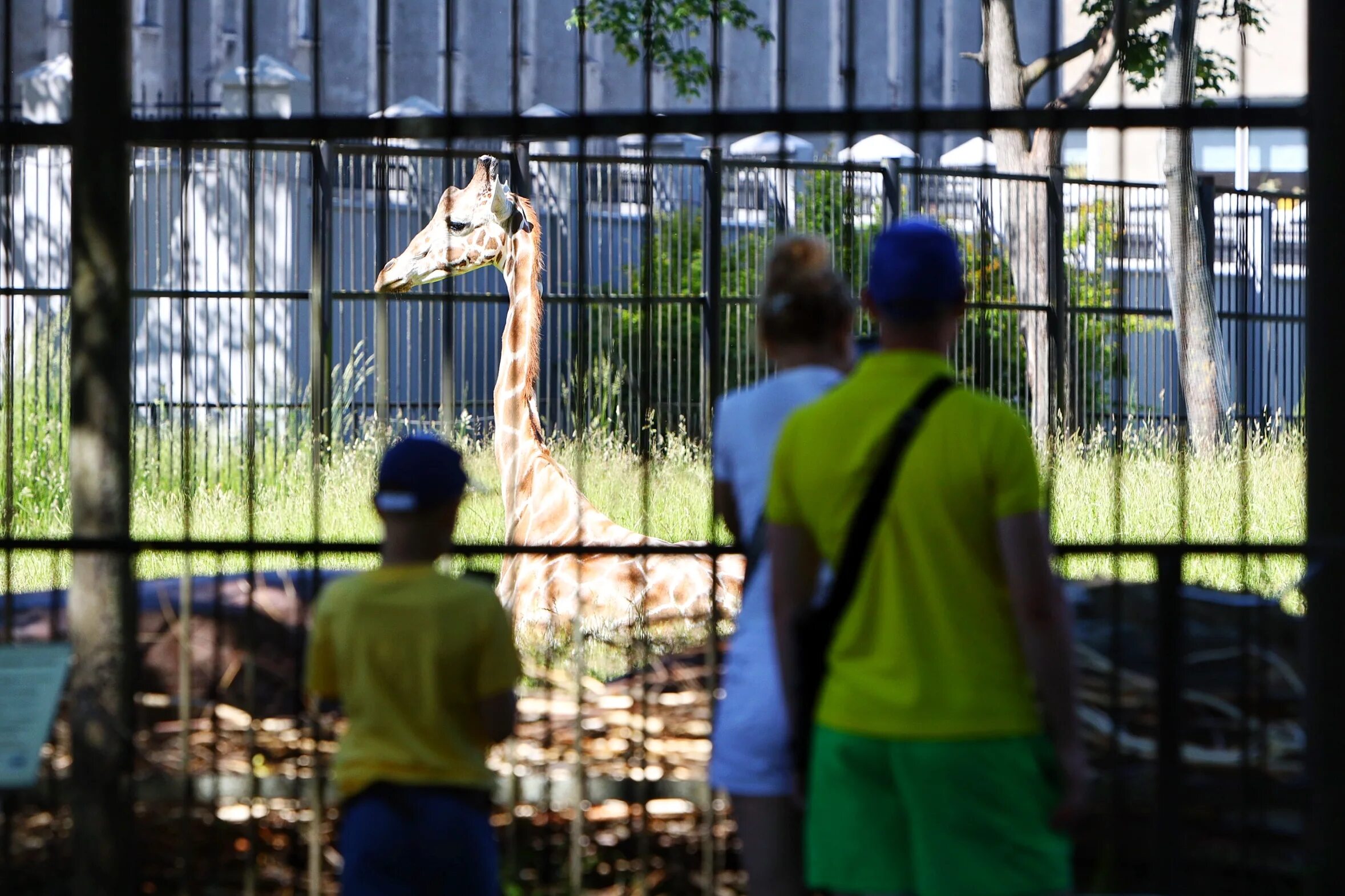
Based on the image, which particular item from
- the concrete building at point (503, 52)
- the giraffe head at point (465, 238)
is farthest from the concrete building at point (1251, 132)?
the giraffe head at point (465, 238)

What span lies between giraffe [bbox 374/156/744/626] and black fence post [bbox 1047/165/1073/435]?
1844mm

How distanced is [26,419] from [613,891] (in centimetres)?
897

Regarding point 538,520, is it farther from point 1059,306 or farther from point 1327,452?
point 1059,306

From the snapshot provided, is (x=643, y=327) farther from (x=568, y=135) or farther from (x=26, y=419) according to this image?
(x=26, y=419)

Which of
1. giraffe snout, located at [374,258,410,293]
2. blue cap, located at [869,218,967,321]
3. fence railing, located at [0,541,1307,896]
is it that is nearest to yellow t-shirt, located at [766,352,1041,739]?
blue cap, located at [869,218,967,321]

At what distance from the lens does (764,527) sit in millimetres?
2627

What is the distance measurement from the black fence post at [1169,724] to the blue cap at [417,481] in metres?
1.38

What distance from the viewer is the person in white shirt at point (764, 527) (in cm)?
259

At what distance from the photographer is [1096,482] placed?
1072 centimetres

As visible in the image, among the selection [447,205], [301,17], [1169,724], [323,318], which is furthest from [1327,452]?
[301,17]

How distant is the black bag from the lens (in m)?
2.26

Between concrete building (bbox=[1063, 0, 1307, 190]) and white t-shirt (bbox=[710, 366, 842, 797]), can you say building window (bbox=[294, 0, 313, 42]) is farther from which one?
white t-shirt (bbox=[710, 366, 842, 797])

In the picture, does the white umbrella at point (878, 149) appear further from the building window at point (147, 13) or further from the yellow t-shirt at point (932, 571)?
the yellow t-shirt at point (932, 571)

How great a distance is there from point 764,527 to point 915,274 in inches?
20.6
